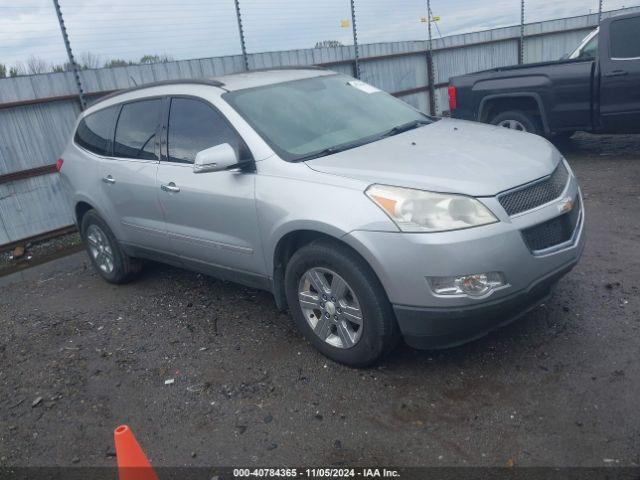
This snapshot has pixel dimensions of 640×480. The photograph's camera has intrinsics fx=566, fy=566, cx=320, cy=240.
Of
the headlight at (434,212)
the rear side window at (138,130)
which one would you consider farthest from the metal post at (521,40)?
the headlight at (434,212)

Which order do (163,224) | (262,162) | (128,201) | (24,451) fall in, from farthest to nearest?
(128,201) < (163,224) < (262,162) < (24,451)

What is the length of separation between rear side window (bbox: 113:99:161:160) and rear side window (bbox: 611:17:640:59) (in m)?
6.24

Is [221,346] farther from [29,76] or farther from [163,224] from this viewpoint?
[29,76]

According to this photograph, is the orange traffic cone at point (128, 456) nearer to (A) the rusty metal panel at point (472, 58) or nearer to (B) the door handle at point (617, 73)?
(B) the door handle at point (617, 73)

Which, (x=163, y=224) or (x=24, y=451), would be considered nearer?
(x=24, y=451)

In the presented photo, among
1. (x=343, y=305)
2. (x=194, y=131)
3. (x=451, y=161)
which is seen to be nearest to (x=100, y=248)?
(x=194, y=131)

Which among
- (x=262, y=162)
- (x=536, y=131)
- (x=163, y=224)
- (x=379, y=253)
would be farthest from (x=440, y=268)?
(x=536, y=131)

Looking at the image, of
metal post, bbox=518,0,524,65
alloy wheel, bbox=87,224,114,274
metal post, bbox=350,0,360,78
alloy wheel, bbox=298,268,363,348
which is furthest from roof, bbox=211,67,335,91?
metal post, bbox=518,0,524,65

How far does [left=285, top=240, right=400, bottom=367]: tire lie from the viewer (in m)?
3.24

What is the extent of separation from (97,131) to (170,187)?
5.18ft

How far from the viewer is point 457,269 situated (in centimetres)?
297

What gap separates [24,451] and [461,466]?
2.41 metres

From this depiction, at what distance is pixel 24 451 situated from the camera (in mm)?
3213

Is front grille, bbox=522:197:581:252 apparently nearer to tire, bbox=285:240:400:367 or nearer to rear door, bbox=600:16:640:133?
tire, bbox=285:240:400:367
